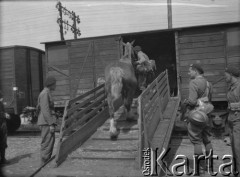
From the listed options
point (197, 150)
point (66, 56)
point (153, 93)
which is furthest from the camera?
point (66, 56)

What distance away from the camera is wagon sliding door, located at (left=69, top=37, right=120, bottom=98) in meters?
10.7

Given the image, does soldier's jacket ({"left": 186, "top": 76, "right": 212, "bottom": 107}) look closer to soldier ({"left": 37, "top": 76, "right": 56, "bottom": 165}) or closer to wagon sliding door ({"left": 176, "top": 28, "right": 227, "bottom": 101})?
soldier ({"left": 37, "top": 76, "right": 56, "bottom": 165})

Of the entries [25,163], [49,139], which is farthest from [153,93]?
[25,163]

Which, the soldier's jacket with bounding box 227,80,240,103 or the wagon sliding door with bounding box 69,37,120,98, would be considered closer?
the soldier's jacket with bounding box 227,80,240,103

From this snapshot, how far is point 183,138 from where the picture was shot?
8797mm

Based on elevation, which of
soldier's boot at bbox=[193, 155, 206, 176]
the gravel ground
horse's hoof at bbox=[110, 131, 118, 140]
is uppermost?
horse's hoof at bbox=[110, 131, 118, 140]

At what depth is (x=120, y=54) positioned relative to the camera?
1048 cm

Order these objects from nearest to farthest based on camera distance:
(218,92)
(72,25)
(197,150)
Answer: (197,150) → (218,92) → (72,25)

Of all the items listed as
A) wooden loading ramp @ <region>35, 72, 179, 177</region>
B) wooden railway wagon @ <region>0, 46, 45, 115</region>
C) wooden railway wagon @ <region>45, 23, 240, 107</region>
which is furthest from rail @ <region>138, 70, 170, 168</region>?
wooden railway wagon @ <region>0, 46, 45, 115</region>

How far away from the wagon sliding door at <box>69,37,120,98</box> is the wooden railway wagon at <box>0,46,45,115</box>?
234cm

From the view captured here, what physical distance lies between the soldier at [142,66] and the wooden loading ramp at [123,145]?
4.54 feet

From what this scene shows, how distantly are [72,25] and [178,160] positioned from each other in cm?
1781

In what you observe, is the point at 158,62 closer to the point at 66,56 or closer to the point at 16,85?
the point at 66,56

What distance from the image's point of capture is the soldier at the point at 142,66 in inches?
336
